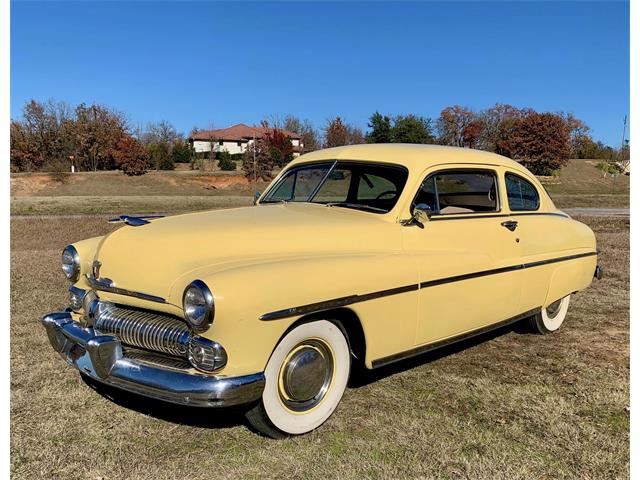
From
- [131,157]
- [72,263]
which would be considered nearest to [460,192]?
[72,263]

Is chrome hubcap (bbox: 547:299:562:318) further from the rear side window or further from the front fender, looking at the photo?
the front fender

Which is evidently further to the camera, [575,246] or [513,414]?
[575,246]

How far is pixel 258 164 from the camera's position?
42438 millimetres

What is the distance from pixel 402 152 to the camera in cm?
412

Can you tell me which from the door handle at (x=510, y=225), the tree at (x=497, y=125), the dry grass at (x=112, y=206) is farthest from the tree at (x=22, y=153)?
the door handle at (x=510, y=225)

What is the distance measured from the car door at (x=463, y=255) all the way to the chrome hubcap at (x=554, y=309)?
39.4 inches

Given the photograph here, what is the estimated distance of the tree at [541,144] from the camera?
152 feet

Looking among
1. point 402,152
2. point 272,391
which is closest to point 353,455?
point 272,391

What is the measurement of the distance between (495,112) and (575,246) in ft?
181

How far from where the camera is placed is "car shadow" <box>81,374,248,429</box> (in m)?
3.32

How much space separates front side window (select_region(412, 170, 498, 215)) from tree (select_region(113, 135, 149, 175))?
42.9m

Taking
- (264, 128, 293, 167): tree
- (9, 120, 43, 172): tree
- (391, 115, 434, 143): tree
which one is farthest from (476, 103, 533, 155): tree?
(9, 120, 43, 172): tree

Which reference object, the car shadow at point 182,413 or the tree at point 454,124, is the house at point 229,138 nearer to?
the tree at point 454,124
